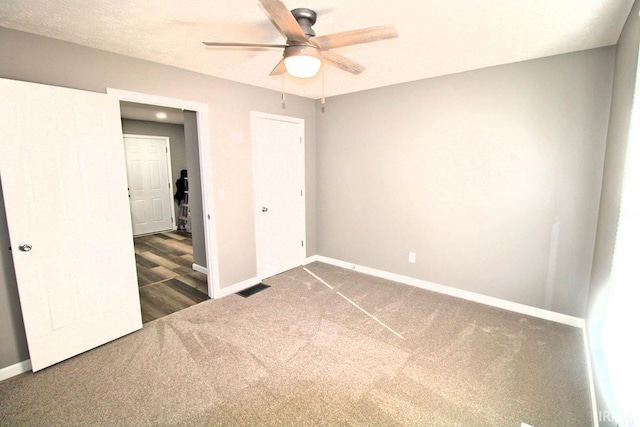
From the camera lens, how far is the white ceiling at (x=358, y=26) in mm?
1810

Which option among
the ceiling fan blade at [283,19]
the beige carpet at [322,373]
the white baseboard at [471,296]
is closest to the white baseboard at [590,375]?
the beige carpet at [322,373]

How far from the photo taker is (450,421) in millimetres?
1781

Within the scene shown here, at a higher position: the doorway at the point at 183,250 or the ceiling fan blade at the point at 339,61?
the ceiling fan blade at the point at 339,61

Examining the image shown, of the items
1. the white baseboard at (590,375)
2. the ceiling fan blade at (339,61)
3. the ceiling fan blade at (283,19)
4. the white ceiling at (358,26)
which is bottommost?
the white baseboard at (590,375)

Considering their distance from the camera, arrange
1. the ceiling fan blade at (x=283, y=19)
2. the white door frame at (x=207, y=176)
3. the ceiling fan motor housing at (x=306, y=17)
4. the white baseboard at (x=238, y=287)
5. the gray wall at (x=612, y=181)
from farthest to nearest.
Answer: the white baseboard at (x=238, y=287) → the white door frame at (x=207, y=176) → the ceiling fan motor housing at (x=306, y=17) → the gray wall at (x=612, y=181) → the ceiling fan blade at (x=283, y=19)

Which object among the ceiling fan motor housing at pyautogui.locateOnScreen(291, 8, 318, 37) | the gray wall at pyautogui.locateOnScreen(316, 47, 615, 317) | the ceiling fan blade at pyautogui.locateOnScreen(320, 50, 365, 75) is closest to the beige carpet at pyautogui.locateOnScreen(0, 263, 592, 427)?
the gray wall at pyautogui.locateOnScreen(316, 47, 615, 317)

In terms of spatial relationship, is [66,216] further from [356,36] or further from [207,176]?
[356,36]

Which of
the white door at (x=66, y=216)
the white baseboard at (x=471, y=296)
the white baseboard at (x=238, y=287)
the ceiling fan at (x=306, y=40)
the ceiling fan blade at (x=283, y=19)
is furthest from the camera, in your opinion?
the white baseboard at (x=238, y=287)

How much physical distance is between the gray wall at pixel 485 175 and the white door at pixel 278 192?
633 millimetres

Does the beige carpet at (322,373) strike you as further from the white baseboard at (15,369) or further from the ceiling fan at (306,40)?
the ceiling fan at (306,40)

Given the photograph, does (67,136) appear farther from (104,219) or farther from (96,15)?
(96,15)

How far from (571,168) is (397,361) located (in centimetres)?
235

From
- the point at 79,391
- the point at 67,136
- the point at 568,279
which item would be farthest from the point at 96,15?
the point at 568,279

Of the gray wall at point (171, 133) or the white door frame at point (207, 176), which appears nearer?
the white door frame at point (207, 176)
